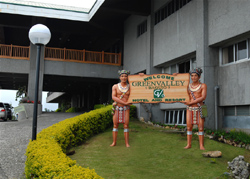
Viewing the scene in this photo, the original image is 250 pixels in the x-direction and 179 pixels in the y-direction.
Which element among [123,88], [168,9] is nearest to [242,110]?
[123,88]

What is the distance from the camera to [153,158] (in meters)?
8.06

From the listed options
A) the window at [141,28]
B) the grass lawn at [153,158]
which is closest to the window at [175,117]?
the grass lawn at [153,158]

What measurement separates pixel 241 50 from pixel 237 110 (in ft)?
8.05

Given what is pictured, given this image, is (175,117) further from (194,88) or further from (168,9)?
(194,88)

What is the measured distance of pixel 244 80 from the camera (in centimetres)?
1048

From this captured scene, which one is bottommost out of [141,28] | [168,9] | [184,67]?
[184,67]

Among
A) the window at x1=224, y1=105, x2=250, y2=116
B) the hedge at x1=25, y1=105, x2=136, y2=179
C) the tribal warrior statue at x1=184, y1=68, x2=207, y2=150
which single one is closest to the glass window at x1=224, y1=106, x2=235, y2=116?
the window at x1=224, y1=105, x2=250, y2=116

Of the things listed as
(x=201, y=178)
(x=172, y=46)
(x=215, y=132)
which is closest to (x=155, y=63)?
(x=172, y=46)

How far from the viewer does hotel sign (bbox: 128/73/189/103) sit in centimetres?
923

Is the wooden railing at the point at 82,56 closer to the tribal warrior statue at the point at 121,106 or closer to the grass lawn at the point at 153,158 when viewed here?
the grass lawn at the point at 153,158

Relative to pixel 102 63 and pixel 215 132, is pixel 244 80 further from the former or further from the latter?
pixel 102 63

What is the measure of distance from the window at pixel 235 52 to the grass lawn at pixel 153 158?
3663 millimetres

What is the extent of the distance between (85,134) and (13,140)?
105 inches

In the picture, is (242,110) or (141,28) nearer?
(242,110)
